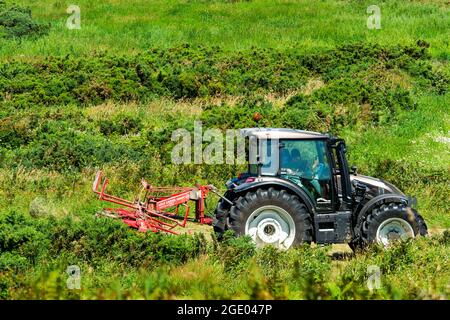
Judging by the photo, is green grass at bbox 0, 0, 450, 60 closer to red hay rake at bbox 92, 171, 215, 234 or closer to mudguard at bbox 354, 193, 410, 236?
red hay rake at bbox 92, 171, 215, 234

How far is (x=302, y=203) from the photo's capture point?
10367 mm

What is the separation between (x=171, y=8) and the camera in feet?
121

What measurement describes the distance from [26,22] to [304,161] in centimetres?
2419

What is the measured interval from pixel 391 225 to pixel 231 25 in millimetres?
24212

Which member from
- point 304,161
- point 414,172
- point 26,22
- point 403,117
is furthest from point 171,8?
point 304,161

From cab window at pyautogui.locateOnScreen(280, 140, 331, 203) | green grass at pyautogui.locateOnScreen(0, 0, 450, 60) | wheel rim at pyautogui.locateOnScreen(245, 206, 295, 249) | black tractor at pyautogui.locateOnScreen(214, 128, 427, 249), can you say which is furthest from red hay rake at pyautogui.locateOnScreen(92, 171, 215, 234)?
green grass at pyautogui.locateOnScreen(0, 0, 450, 60)

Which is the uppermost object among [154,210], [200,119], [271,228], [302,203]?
[200,119]

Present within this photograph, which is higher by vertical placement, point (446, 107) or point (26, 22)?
point (26, 22)

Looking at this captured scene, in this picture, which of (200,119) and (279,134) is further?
(200,119)

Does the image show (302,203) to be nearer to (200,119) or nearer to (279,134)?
(279,134)

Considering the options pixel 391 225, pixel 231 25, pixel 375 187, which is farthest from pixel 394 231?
pixel 231 25

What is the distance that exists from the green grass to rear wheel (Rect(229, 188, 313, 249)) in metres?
18.4
